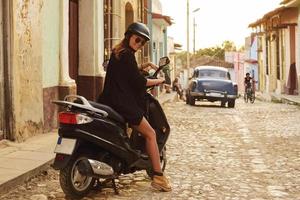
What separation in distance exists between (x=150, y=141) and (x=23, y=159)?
2142mm

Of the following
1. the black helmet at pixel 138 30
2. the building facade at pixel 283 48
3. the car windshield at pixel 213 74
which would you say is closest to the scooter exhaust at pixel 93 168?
the black helmet at pixel 138 30

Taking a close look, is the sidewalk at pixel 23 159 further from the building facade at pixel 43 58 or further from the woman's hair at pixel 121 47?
the woman's hair at pixel 121 47

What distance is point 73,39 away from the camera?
13031 millimetres

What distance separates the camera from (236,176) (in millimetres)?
7059

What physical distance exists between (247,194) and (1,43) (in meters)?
4.46

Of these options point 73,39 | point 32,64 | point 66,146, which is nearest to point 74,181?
point 66,146

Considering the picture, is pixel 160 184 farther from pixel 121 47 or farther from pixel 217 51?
pixel 217 51

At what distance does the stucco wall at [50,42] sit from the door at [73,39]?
6.45 ft

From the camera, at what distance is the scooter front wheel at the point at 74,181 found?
5.45 meters

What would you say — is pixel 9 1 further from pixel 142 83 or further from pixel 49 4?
pixel 142 83

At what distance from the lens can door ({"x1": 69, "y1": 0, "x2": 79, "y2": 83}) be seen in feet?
42.1

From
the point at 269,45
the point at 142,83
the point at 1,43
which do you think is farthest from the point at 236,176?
the point at 269,45

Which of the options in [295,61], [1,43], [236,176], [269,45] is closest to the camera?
[236,176]

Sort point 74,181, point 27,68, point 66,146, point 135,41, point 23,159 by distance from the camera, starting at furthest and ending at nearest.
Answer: point 27,68 < point 23,159 < point 135,41 < point 74,181 < point 66,146
